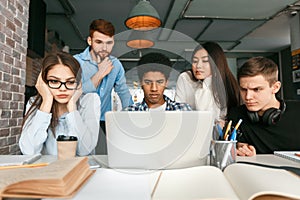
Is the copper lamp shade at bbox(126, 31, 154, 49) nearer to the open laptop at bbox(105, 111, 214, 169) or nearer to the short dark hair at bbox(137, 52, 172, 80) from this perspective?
the short dark hair at bbox(137, 52, 172, 80)

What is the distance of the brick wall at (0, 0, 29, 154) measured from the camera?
1.63m

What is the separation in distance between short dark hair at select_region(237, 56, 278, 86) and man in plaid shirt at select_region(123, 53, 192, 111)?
1.58 feet

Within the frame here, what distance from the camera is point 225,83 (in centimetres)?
154

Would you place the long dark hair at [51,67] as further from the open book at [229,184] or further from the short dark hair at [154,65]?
the open book at [229,184]

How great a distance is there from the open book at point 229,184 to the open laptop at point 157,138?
0.07m

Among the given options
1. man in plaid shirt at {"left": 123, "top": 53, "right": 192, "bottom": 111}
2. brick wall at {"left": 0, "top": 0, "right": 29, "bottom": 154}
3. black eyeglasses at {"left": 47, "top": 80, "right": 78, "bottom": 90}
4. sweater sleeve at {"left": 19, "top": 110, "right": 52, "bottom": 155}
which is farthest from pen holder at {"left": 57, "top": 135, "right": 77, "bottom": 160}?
brick wall at {"left": 0, "top": 0, "right": 29, "bottom": 154}

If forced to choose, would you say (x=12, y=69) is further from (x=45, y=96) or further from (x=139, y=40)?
(x=139, y=40)

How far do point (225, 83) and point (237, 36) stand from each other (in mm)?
3638

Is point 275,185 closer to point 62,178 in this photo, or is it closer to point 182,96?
point 62,178

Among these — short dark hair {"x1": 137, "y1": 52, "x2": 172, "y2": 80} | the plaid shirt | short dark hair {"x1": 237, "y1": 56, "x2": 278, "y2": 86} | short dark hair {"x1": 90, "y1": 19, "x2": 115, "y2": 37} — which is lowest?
the plaid shirt

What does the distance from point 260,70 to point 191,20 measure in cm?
294

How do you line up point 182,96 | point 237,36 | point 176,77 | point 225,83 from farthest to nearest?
point 237,36, point 176,77, point 182,96, point 225,83

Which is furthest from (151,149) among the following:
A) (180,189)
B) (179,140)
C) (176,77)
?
(176,77)

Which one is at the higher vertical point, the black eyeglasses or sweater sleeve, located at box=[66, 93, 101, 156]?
the black eyeglasses
